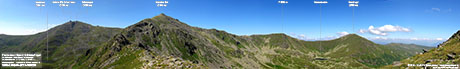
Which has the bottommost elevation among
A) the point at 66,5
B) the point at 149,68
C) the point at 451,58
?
the point at 149,68

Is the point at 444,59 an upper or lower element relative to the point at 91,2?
lower

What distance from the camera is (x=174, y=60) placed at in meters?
93.6

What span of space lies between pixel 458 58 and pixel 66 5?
12639cm

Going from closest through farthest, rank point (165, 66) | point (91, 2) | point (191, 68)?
point (91, 2), point (191, 68), point (165, 66)

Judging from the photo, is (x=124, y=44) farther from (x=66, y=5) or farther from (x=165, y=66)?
(x=66, y=5)

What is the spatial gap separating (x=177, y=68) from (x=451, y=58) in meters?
100

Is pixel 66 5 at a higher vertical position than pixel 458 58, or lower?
higher

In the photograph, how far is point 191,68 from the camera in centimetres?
7975

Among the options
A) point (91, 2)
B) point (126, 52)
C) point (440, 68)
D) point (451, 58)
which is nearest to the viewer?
point (440, 68)

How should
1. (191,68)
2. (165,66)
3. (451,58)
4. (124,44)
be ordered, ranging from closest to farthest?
1. (451,58)
2. (191,68)
3. (165,66)
4. (124,44)

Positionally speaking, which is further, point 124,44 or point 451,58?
point 124,44

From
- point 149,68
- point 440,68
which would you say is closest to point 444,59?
point 440,68

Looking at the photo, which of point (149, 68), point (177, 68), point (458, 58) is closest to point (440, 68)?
point (458, 58)

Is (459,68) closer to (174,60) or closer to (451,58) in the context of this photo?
(451,58)
